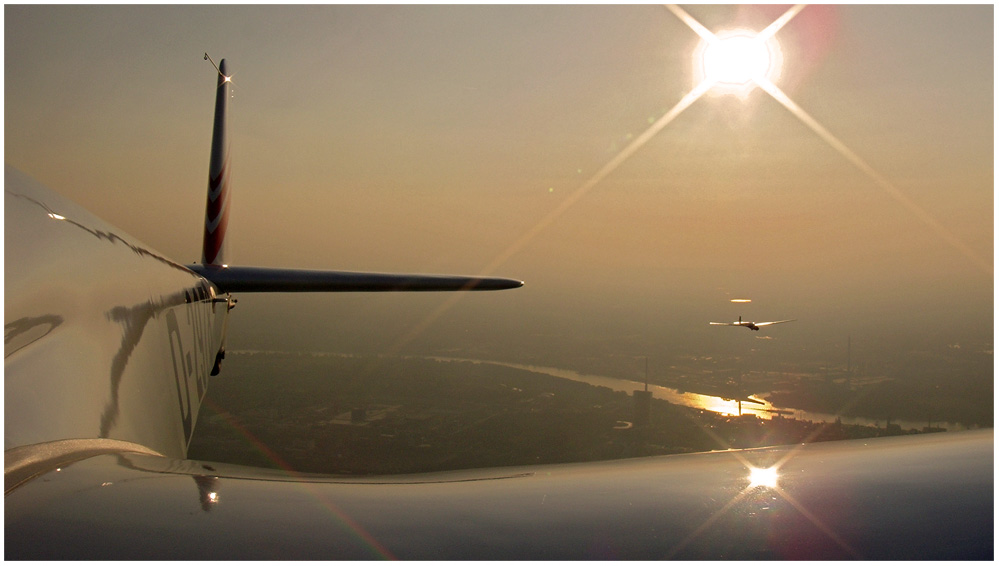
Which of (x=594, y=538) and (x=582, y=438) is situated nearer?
(x=594, y=538)

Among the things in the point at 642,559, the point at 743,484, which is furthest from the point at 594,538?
the point at 743,484

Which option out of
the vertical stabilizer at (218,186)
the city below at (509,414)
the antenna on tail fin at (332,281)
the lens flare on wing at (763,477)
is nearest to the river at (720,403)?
the city below at (509,414)

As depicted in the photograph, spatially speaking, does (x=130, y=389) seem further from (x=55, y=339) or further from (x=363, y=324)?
(x=363, y=324)

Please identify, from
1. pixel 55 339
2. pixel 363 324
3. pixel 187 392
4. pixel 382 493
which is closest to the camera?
pixel 382 493

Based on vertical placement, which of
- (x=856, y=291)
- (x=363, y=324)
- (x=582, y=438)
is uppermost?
(x=856, y=291)

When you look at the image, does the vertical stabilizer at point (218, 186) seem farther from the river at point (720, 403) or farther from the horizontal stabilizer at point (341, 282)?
the river at point (720, 403)

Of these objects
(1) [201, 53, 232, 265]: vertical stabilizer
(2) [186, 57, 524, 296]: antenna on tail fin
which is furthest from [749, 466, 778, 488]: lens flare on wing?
(1) [201, 53, 232, 265]: vertical stabilizer

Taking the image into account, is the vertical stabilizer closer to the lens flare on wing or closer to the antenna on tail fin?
the antenna on tail fin
